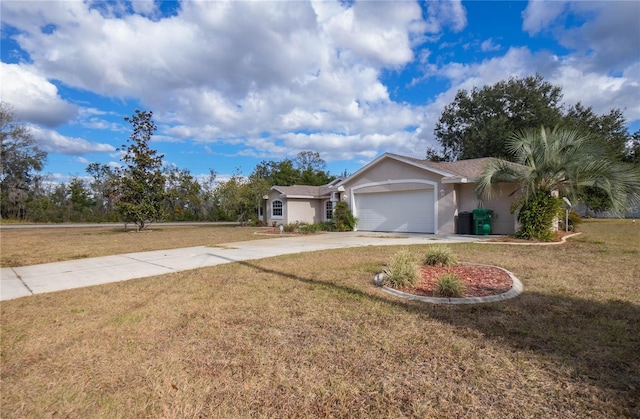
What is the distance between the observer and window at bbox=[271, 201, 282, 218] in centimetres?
2633

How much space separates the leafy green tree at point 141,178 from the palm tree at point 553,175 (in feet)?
63.1

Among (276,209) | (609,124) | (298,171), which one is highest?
(609,124)

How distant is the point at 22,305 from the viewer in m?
5.39

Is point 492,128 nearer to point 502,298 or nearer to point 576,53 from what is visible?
point 576,53

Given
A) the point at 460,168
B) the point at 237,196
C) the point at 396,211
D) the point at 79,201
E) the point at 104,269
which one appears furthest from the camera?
the point at 79,201

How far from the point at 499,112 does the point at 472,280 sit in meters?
31.3

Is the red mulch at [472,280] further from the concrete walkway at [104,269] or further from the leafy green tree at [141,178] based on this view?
the leafy green tree at [141,178]

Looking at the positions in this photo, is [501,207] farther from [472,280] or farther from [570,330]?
[570,330]

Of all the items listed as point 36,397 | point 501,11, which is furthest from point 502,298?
point 501,11

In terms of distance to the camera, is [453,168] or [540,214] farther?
[453,168]

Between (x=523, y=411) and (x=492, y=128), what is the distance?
31.7 m

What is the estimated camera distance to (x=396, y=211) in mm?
18359

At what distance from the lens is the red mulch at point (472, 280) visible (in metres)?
5.40

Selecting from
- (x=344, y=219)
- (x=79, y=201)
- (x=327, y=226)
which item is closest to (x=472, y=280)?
(x=344, y=219)
